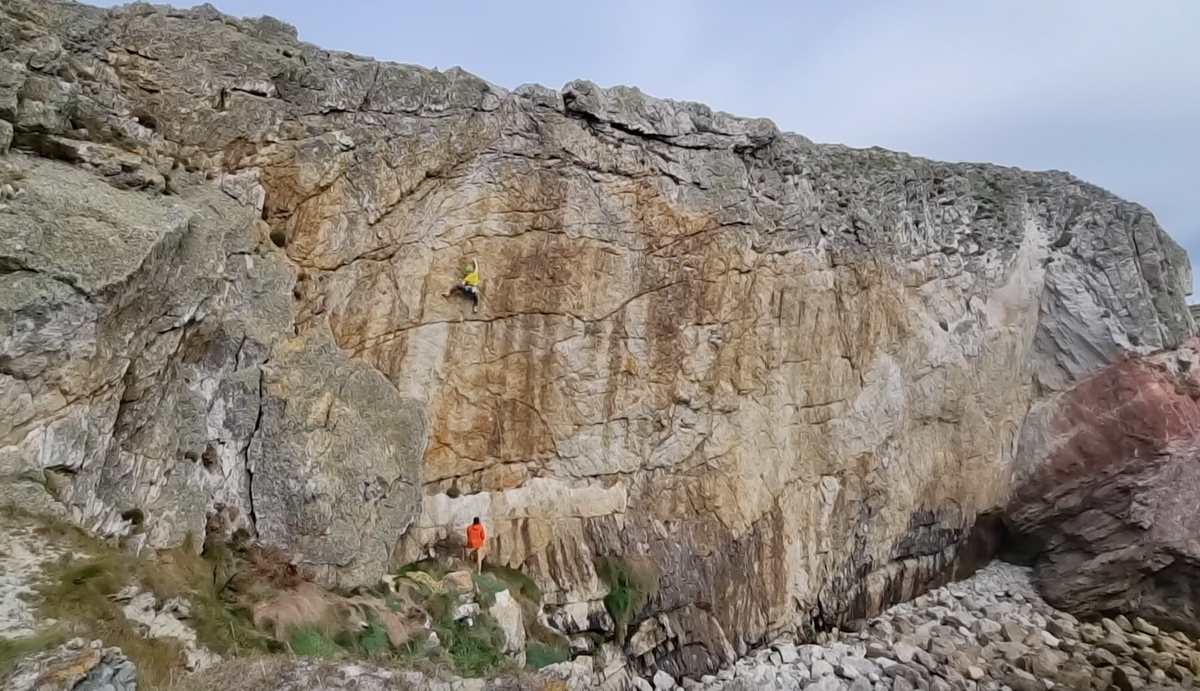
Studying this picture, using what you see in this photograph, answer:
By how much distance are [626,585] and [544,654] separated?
8.37 feet

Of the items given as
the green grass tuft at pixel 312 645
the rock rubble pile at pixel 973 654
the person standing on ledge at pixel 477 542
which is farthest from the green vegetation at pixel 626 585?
the green grass tuft at pixel 312 645

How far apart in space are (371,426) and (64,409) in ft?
17.3

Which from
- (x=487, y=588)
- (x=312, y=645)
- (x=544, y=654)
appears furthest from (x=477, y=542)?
(x=312, y=645)

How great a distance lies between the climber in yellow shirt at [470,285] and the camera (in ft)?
52.0

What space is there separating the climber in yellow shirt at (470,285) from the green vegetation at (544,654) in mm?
7134

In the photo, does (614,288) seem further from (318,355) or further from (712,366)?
(318,355)

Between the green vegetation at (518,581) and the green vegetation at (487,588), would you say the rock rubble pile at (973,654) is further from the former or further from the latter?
the green vegetation at (487,588)

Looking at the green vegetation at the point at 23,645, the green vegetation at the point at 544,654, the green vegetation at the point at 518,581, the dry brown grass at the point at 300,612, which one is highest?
the green vegetation at the point at 23,645

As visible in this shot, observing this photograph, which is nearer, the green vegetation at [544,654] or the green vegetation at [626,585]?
the green vegetation at [544,654]

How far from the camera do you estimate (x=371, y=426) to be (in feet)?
44.9

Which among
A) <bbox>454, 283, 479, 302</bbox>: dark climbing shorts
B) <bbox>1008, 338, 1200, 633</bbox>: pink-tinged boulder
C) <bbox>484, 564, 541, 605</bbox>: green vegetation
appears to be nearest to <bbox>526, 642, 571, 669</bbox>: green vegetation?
<bbox>484, 564, 541, 605</bbox>: green vegetation

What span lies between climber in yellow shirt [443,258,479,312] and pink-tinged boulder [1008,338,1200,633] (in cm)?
1785

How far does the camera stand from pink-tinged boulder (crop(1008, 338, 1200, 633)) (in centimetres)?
2044

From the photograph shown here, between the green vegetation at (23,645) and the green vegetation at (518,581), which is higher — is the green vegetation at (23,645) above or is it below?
above
